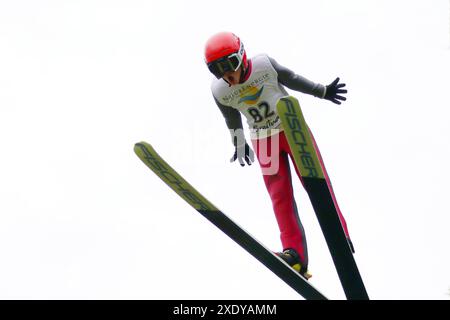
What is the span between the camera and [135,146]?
5547 mm

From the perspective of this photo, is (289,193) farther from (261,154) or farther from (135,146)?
(135,146)

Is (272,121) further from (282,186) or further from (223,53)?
(223,53)

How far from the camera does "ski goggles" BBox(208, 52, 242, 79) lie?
5465mm

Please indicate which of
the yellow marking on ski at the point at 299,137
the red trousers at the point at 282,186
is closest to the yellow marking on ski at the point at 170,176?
the red trousers at the point at 282,186

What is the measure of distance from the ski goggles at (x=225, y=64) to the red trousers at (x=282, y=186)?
69cm

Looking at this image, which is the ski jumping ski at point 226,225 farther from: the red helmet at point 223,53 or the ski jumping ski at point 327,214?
the red helmet at point 223,53

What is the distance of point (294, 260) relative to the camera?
5656 mm

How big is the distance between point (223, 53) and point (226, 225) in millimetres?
1313

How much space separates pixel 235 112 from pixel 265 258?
1279mm

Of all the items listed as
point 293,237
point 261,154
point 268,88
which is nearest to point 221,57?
point 268,88

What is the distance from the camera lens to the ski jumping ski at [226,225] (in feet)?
18.1

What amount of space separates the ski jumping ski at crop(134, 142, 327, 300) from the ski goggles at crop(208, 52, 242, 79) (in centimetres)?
76

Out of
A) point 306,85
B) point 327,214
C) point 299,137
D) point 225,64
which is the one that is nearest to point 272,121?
point 306,85

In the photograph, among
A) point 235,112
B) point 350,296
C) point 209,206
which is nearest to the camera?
point 350,296
